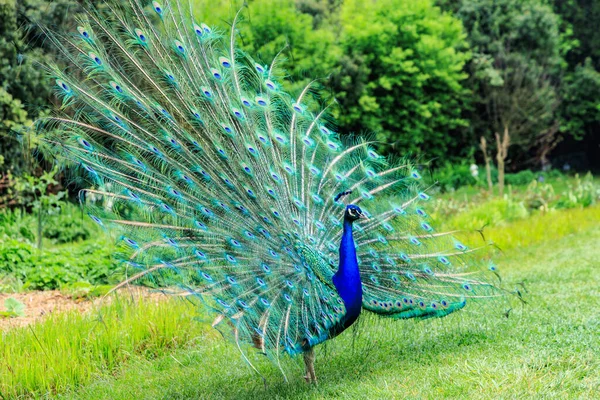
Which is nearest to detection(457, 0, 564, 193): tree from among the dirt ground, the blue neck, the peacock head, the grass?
the grass

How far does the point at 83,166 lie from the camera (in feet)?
15.1

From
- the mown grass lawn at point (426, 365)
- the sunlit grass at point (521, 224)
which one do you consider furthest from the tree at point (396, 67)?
the mown grass lawn at point (426, 365)

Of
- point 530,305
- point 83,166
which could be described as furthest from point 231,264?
point 530,305

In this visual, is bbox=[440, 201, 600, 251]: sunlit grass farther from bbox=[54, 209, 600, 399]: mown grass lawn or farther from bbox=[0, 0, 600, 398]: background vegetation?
bbox=[54, 209, 600, 399]: mown grass lawn

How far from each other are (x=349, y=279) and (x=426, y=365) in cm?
115

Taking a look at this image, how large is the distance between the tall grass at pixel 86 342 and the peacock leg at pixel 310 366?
102 cm

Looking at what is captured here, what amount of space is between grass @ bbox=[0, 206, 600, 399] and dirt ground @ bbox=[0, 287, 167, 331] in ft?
1.57

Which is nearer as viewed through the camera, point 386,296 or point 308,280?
point 308,280

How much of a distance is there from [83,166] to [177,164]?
2.09 ft

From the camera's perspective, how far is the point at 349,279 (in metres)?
4.47

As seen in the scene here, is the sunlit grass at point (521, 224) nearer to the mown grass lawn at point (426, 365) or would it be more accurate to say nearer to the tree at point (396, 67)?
the mown grass lawn at point (426, 365)

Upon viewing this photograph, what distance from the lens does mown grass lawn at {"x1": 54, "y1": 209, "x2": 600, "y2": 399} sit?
4.45 m

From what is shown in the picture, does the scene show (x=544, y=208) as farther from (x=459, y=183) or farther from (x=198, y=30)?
(x=198, y=30)

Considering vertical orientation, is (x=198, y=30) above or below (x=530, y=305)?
above
